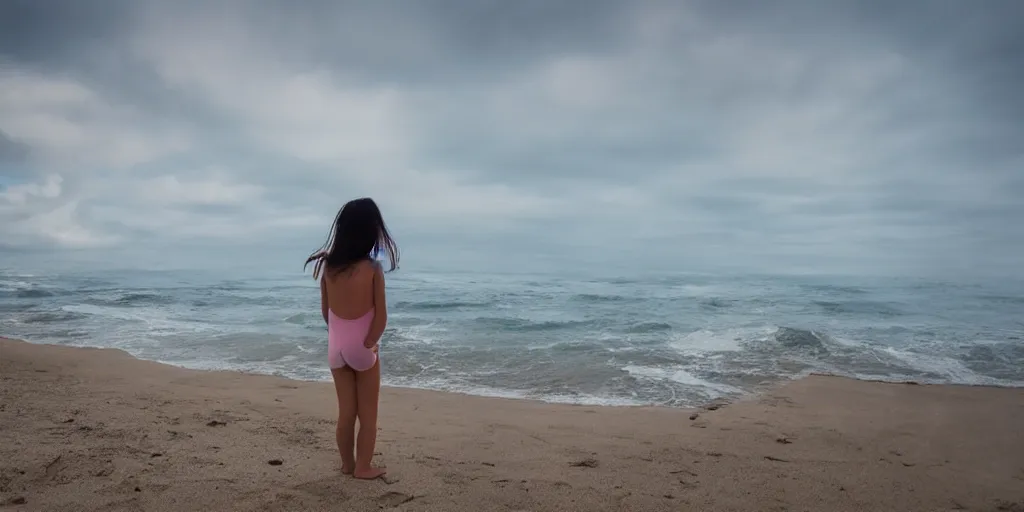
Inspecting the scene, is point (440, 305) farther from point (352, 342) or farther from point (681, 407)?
point (352, 342)

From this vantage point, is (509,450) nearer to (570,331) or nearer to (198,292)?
(570,331)

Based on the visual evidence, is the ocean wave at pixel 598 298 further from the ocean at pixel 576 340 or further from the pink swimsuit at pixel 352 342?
the pink swimsuit at pixel 352 342

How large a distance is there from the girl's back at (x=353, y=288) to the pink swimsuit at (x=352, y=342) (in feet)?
0.13

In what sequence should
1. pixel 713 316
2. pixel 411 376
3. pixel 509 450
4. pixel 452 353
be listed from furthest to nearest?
pixel 713 316
pixel 452 353
pixel 411 376
pixel 509 450

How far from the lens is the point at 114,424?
172 inches

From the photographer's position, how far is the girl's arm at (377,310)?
335 cm

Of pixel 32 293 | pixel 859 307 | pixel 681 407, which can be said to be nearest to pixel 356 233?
pixel 681 407

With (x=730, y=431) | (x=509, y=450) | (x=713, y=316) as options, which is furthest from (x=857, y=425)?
(x=713, y=316)

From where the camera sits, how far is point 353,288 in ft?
10.9

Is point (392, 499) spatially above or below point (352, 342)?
below

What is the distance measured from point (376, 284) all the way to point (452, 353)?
6.53 m

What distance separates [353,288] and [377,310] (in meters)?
0.21

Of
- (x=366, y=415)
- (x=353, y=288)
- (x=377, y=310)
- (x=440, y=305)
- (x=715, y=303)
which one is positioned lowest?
(x=440, y=305)

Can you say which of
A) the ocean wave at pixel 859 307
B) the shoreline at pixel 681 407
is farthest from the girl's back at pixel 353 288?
the ocean wave at pixel 859 307
